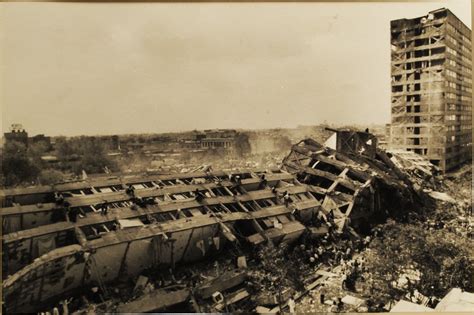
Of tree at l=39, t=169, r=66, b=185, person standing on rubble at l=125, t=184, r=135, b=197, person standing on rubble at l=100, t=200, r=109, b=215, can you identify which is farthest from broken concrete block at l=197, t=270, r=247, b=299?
tree at l=39, t=169, r=66, b=185

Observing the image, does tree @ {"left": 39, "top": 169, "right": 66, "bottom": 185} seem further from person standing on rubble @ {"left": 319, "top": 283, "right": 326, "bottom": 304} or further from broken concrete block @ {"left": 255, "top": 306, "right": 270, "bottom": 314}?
person standing on rubble @ {"left": 319, "top": 283, "right": 326, "bottom": 304}

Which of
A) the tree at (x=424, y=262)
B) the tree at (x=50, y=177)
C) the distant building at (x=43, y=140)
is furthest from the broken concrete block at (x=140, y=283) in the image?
the tree at (x=424, y=262)

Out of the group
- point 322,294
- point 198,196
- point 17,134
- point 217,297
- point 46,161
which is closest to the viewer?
point 217,297

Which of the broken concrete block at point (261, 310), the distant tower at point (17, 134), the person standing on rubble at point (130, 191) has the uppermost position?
the distant tower at point (17, 134)

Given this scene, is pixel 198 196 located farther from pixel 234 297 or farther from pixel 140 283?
pixel 234 297

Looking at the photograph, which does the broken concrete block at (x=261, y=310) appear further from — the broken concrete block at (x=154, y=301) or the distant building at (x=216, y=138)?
the distant building at (x=216, y=138)

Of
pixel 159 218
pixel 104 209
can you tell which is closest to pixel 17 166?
pixel 104 209

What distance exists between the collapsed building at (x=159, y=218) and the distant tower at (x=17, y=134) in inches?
40.0

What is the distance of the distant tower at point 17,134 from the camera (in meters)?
7.36

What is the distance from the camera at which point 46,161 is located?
8289 mm

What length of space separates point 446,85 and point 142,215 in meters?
13.7

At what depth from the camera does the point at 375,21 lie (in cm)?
902

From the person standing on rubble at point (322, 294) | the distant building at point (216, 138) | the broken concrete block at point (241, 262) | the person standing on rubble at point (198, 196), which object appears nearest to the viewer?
the person standing on rubble at point (322, 294)

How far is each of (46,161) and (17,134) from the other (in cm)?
93
